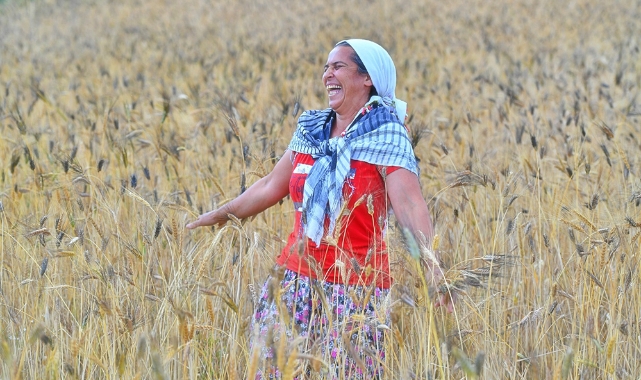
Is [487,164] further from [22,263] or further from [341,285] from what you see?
[22,263]

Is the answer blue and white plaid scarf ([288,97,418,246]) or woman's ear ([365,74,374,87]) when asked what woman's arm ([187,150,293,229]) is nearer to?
blue and white plaid scarf ([288,97,418,246])

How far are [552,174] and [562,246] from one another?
1039 millimetres

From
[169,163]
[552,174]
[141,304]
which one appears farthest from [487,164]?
[141,304]

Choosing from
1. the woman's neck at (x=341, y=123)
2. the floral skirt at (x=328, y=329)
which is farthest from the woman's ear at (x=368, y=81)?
the floral skirt at (x=328, y=329)

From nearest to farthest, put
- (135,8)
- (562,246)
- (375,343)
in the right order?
(375,343), (562,246), (135,8)

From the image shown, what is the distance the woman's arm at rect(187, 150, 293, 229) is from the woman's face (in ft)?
1.09

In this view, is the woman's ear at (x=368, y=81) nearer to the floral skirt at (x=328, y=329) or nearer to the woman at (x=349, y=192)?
the woman at (x=349, y=192)

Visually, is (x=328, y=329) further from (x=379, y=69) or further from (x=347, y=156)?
(x=379, y=69)

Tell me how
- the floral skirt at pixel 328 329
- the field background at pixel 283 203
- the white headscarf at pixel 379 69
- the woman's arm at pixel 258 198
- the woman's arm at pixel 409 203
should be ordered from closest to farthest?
the floral skirt at pixel 328 329 → the field background at pixel 283 203 → the woman's arm at pixel 409 203 → the white headscarf at pixel 379 69 → the woman's arm at pixel 258 198

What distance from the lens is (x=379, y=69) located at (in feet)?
10.4

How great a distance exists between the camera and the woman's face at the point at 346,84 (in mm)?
3174

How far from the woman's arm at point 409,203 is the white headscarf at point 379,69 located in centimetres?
29

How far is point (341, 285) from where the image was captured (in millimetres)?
2998

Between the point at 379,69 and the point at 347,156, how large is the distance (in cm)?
38
